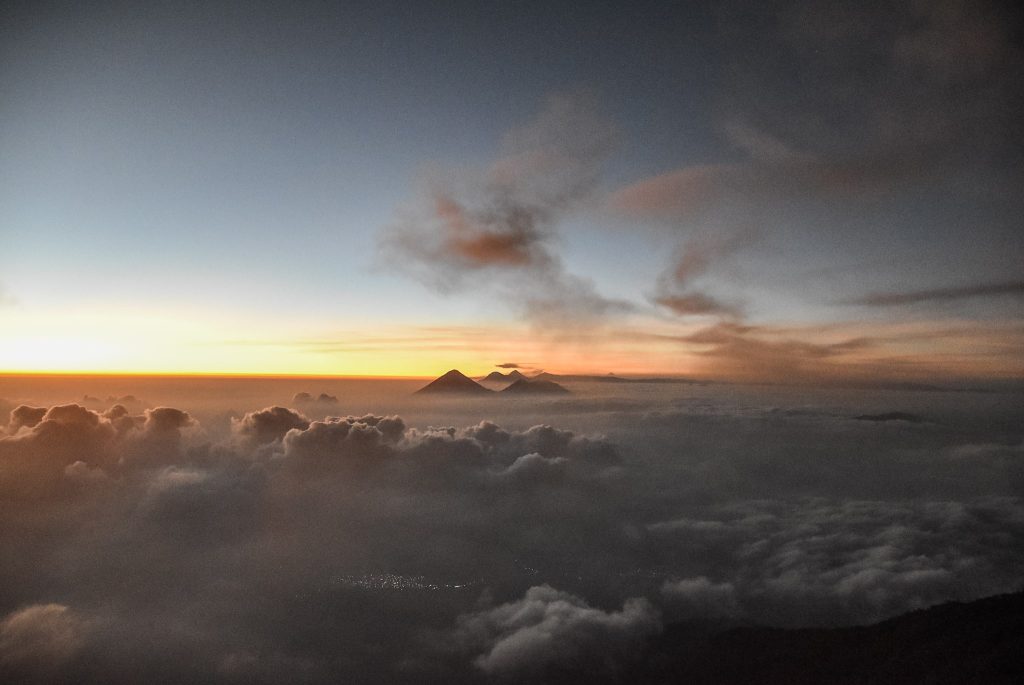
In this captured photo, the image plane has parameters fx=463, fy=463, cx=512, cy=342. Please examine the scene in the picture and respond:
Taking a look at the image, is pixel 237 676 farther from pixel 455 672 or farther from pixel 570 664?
pixel 570 664

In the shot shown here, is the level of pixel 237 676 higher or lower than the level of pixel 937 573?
lower

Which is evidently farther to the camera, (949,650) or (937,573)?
(937,573)

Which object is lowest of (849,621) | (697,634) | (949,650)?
(697,634)

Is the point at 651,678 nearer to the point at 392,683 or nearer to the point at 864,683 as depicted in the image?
the point at 864,683

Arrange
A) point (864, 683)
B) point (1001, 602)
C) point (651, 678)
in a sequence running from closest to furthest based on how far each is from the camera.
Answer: point (864, 683) < point (1001, 602) < point (651, 678)

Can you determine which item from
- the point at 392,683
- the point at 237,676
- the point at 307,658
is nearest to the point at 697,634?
the point at 392,683

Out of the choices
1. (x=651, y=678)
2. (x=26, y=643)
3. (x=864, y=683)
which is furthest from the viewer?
(x=26, y=643)
